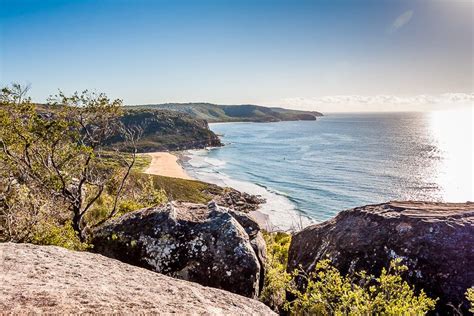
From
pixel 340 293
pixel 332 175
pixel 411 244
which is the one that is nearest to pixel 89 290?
pixel 340 293

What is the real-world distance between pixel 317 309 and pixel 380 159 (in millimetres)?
131569

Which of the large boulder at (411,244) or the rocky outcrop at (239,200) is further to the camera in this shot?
the rocky outcrop at (239,200)

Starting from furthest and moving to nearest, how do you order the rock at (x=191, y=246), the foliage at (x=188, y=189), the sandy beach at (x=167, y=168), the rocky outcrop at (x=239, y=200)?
the sandy beach at (x=167, y=168), the foliage at (x=188, y=189), the rocky outcrop at (x=239, y=200), the rock at (x=191, y=246)

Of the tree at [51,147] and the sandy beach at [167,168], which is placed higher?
the tree at [51,147]

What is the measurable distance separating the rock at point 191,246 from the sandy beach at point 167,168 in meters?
97.1

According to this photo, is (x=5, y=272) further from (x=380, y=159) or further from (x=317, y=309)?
(x=380, y=159)

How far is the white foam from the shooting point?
212 feet

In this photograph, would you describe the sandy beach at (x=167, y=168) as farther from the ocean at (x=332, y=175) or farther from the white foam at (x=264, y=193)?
the ocean at (x=332, y=175)

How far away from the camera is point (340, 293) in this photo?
25.1 feet

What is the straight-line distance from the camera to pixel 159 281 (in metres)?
6.52

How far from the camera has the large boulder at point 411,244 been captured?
29.5 feet

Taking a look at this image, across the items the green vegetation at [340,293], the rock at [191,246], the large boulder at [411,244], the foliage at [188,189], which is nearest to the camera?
the green vegetation at [340,293]

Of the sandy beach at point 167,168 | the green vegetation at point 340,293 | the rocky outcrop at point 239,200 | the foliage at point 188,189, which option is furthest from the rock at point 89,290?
the sandy beach at point 167,168

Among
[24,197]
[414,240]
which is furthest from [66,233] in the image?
[414,240]
